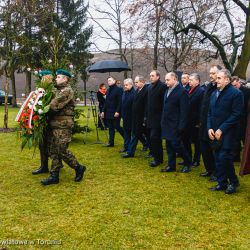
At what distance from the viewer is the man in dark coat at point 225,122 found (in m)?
5.33

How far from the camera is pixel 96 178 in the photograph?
6.53 meters

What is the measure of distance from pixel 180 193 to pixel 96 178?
1.66 meters

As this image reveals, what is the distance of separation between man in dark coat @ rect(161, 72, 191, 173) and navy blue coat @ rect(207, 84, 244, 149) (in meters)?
1.01

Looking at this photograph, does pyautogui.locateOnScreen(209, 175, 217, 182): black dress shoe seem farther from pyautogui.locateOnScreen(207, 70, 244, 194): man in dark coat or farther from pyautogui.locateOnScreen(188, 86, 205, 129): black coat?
pyautogui.locateOnScreen(188, 86, 205, 129): black coat

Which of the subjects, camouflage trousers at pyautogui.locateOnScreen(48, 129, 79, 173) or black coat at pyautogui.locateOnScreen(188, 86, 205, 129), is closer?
camouflage trousers at pyautogui.locateOnScreen(48, 129, 79, 173)

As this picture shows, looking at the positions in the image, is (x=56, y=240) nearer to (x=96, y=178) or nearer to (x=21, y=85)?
(x=96, y=178)

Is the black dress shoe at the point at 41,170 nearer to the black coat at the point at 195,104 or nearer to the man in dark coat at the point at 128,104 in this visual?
the man in dark coat at the point at 128,104

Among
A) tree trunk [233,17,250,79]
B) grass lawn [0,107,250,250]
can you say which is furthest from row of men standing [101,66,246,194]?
tree trunk [233,17,250,79]

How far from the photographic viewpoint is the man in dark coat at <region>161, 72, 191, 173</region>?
6543 millimetres

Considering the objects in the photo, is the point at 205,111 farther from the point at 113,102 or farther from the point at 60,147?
the point at 113,102

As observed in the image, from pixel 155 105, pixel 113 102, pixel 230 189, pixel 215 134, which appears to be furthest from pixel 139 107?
pixel 230 189

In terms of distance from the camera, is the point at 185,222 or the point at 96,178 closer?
the point at 185,222

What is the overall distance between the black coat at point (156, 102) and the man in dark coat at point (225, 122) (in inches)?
68.2

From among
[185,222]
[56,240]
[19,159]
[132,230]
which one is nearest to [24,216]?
[56,240]
